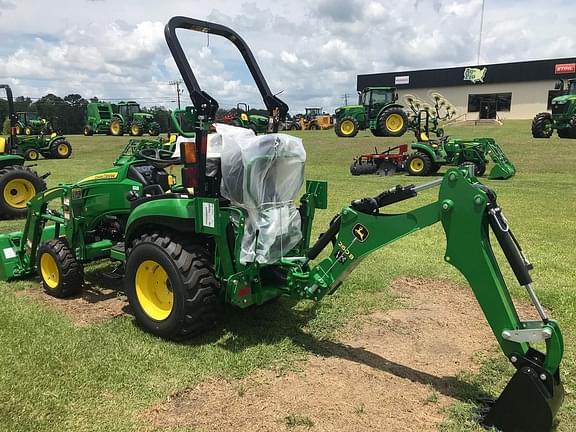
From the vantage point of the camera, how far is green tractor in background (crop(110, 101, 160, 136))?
35906 millimetres

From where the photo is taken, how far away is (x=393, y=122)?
25797 mm

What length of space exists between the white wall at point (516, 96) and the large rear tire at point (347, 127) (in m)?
27.1

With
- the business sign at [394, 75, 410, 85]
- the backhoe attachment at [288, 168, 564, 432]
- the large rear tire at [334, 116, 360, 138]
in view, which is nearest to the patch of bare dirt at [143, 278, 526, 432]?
the backhoe attachment at [288, 168, 564, 432]

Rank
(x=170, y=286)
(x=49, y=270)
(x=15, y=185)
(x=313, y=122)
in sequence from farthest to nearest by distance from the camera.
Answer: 1. (x=313, y=122)
2. (x=15, y=185)
3. (x=49, y=270)
4. (x=170, y=286)

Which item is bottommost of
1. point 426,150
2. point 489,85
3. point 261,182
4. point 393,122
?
point 426,150

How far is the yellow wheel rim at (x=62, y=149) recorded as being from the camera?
24.0 metres

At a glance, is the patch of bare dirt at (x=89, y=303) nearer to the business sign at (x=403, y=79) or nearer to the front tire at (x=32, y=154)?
the front tire at (x=32, y=154)

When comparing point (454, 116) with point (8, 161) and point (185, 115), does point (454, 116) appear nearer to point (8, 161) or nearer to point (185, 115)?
point (8, 161)

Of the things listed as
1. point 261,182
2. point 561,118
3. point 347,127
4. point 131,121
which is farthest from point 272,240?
point 131,121

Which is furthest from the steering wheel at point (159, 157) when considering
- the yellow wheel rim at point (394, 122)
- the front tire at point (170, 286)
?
the yellow wheel rim at point (394, 122)

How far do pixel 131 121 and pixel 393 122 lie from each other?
65.5ft

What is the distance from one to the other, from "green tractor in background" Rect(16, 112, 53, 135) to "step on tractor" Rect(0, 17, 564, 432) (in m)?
24.5

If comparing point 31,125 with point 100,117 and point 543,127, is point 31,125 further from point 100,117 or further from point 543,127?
point 543,127

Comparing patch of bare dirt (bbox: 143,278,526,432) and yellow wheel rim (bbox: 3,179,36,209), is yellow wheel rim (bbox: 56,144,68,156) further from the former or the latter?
patch of bare dirt (bbox: 143,278,526,432)
